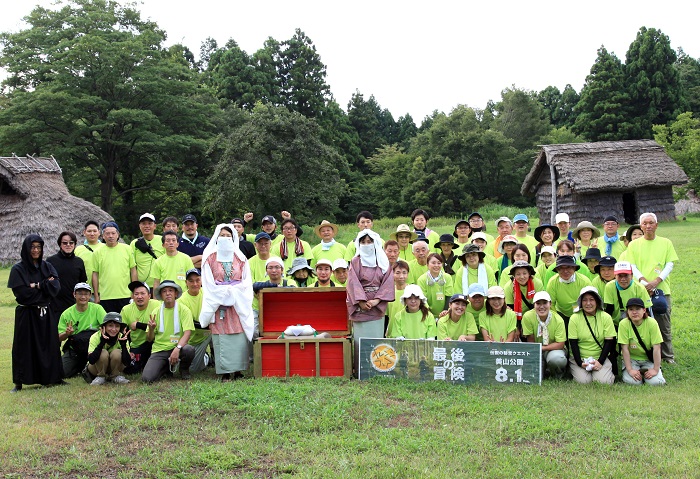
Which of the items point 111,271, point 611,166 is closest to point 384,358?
point 111,271

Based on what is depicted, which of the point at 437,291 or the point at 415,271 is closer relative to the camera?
the point at 437,291

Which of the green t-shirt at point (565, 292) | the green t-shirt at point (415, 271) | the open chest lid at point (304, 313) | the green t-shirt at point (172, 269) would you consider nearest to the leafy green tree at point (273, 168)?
the green t-shirt at point (172, 269)

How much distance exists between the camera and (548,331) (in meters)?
7.75

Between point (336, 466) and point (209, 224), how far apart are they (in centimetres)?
3194

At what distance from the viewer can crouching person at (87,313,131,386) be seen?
779cm

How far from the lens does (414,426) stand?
19.5 feet

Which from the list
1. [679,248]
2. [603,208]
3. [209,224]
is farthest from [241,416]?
[209,224]

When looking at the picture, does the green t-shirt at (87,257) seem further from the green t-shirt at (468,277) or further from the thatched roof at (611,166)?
the thatched roof at (611,166)

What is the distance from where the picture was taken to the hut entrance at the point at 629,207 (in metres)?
29.0

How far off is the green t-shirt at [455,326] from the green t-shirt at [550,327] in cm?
64

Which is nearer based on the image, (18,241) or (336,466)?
(336,466)

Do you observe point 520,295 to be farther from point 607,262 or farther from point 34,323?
point 34,323

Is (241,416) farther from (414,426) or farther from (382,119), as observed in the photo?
(382,119)

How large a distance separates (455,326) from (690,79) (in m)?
53.7
